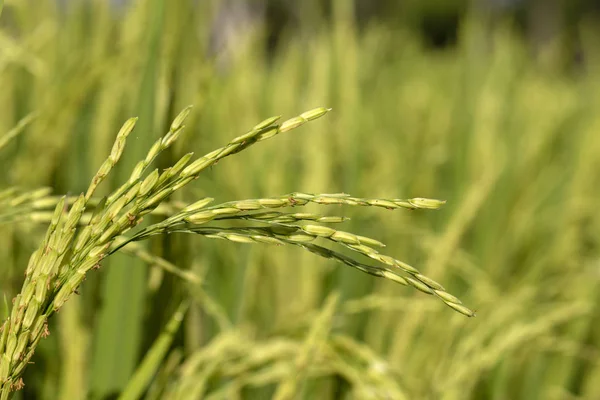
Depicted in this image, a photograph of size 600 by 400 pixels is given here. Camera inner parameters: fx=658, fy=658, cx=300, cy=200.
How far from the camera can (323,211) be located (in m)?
0.98

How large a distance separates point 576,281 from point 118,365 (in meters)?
0.77

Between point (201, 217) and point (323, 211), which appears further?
point (323, 211)

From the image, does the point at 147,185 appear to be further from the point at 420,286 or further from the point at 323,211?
the point at 323,211

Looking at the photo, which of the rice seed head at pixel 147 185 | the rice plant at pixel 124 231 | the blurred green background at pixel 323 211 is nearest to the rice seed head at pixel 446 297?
the rice plant at pixel 124 231

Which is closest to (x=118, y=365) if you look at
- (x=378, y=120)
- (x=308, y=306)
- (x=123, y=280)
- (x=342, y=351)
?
(x=123, y=280)

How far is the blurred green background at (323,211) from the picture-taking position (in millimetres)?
513

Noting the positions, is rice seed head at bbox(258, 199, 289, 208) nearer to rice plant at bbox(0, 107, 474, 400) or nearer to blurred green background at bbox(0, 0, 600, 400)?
rice plant at bbox(0, 107, 474, 400)

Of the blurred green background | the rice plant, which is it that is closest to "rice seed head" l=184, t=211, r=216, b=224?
the rice plant

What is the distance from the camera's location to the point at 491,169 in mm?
977

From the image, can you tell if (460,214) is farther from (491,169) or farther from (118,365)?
(118,365)

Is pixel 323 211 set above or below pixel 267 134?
above

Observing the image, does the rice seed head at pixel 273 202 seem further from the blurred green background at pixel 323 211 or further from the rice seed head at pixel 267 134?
the blurred green background at pixel 323 211

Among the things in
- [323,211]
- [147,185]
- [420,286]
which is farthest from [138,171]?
[323,211]

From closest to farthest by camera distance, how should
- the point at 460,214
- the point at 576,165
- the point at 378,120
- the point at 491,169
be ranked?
1. the point at 460,214
2. the point at 491,169
3. the point at 576,165
4. the point at 378,120
